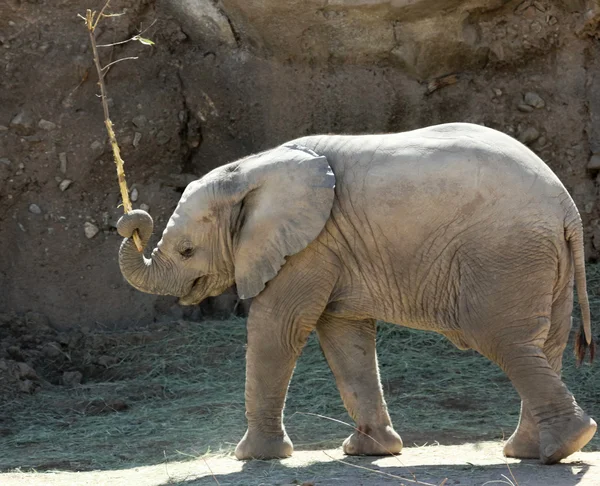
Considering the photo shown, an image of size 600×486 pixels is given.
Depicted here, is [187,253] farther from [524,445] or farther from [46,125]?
[46,125]

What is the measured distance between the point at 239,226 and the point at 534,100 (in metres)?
5.51

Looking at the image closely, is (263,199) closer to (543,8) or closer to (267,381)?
(267,381)

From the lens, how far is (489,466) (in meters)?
6.44

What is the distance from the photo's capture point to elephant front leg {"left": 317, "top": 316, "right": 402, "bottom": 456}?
281 inches

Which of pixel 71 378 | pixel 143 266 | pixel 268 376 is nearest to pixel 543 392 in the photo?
pixel 268 376

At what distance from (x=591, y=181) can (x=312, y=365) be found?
141 inches

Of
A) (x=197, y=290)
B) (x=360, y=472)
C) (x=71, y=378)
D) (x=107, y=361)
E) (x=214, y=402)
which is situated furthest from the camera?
(x=107, y=361)

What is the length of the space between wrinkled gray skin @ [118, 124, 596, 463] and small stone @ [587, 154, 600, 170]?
16.6 feet

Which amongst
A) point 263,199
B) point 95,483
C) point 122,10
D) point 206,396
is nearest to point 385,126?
point 122,10

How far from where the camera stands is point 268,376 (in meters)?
6.87

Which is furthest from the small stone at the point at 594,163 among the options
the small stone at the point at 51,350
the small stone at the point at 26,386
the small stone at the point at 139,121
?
the small stone at the point at 26,386

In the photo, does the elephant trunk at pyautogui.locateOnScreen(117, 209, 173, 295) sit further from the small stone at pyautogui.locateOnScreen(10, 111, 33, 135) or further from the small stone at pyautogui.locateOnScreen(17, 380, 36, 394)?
the small stone at pyautogui.locateOnScreen(10, 111, 33, 135)

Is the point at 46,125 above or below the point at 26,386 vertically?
above

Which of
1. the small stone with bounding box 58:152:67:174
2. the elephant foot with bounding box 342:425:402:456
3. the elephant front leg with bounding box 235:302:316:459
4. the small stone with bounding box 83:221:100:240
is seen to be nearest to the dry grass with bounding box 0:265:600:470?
the elephant front leg with bounding box 235:302:316:459
